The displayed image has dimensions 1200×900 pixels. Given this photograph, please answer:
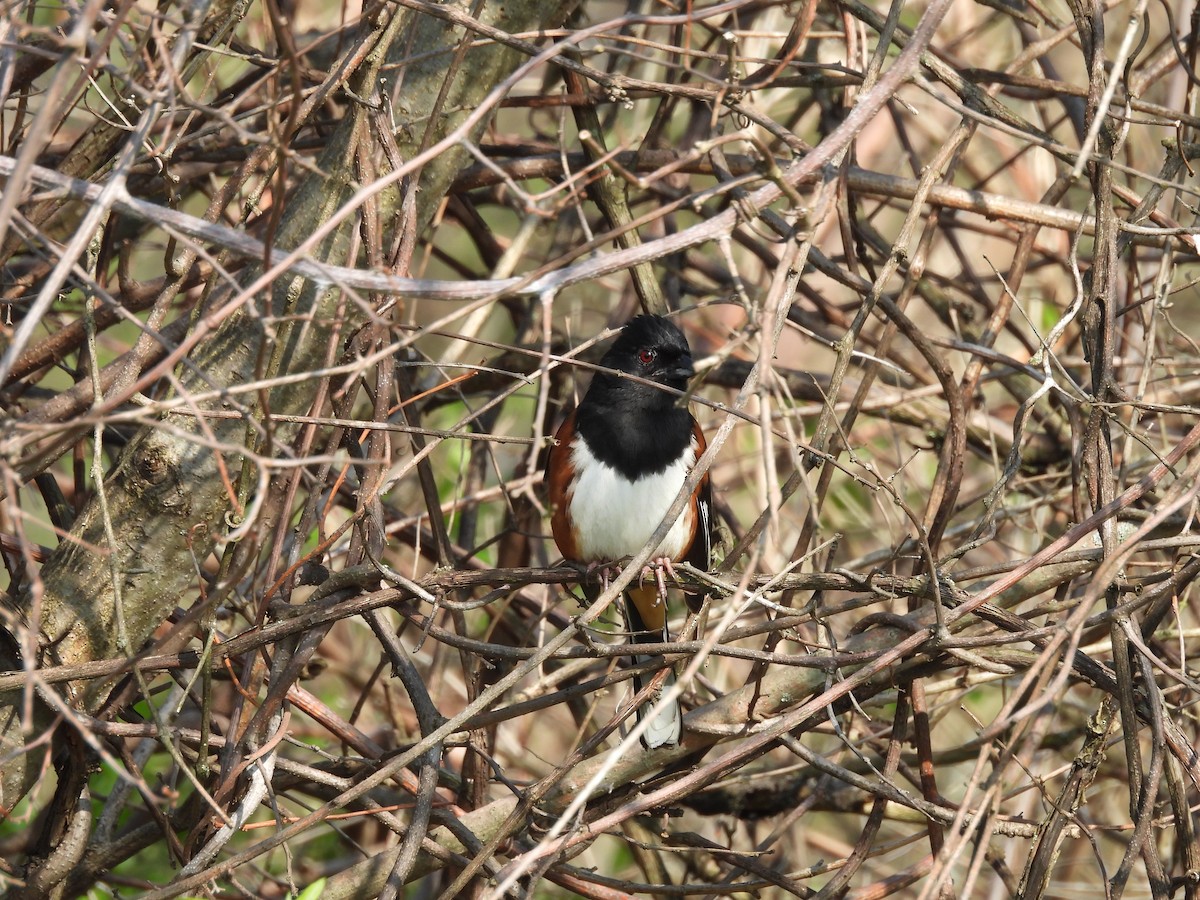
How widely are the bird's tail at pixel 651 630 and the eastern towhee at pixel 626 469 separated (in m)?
0.07

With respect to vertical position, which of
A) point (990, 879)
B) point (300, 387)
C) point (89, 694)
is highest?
point (300, 387)

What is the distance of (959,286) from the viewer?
3438mm

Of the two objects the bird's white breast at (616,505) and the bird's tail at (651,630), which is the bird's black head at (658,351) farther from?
the bird's tail at (651,630)

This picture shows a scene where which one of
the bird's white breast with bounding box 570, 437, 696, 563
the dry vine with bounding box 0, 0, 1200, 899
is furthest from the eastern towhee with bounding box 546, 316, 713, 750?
the dry vine with bounding box 0, 0, 1200, 899

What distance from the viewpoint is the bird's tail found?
2.56 m

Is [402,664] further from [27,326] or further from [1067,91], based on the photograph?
[1067,91]

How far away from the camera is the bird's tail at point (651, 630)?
2.56 m

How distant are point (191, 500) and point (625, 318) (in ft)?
6.09

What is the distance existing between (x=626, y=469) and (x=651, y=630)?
1.50ft

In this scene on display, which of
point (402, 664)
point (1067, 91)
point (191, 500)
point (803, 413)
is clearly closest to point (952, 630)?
point (803, 413)

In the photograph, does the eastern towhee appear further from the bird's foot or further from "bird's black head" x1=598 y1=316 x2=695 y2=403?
the bird's foot

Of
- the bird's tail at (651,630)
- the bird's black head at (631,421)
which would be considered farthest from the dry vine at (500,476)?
the bird's black head at (631,421)

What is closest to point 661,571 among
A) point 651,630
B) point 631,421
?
point 651,630

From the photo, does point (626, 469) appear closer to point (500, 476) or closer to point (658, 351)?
point (658, 351)
